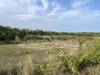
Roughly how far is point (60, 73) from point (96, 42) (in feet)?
8.29

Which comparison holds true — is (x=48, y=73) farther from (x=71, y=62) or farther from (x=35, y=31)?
(x=35, y=31)

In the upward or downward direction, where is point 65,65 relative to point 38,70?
upward

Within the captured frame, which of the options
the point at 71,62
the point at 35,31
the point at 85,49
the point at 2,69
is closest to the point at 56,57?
the point at 71,62

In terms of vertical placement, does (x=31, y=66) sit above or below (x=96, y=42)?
below

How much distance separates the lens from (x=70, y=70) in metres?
9.89

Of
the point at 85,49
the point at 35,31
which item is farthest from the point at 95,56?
the point at 35,31

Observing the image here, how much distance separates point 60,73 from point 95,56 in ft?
6.22

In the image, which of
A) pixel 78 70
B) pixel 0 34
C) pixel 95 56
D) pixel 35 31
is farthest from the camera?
pixel 35 31

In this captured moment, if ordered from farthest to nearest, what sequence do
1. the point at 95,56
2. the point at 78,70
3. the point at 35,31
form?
the point at 35,31 < the point at 95,56 < the point at 78,70

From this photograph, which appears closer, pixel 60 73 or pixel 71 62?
pixel 60 73

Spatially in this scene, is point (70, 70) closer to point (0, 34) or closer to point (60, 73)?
point (60, 73)

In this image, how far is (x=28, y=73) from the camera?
933 centimetres

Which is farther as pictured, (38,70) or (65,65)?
(65,65)

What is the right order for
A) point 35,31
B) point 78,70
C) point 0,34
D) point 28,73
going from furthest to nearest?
point 35,31 → point 0,34 → point 78,70 → point 28,73
